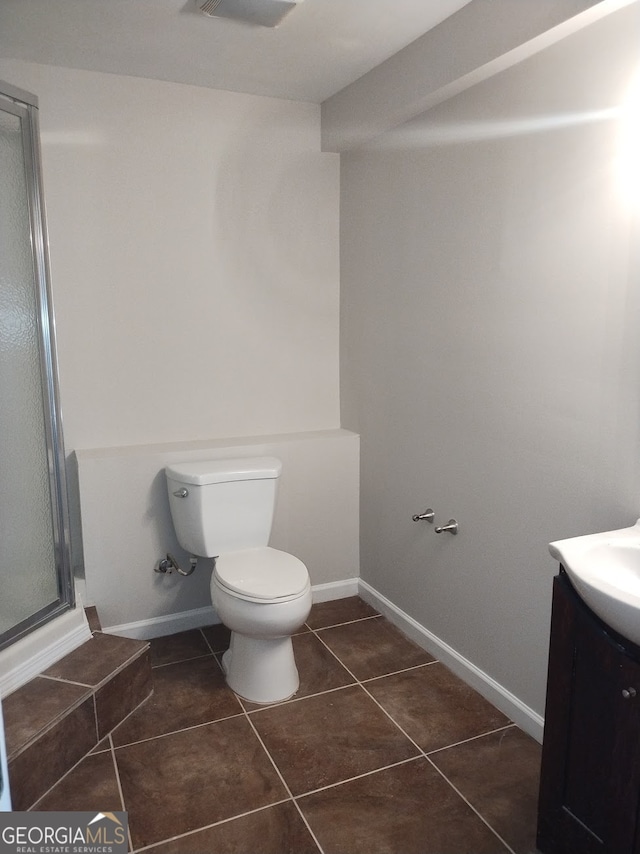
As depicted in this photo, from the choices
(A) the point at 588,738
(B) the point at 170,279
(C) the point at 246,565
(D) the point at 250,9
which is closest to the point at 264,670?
(C) the point at 246,565

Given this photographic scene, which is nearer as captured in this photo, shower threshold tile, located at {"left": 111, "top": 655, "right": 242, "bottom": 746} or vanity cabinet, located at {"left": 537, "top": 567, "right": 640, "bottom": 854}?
vanity cabinet, located at {"left": 537, "top": 567, "right": 640, "bottom": 854}

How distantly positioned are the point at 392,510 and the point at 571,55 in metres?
1.77

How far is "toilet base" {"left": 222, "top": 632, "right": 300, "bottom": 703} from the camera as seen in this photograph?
7.55ft

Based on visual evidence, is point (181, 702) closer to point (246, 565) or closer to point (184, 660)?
point (184, 660)

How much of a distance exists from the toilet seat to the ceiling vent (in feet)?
5.99

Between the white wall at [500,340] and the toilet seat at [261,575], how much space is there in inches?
22.9

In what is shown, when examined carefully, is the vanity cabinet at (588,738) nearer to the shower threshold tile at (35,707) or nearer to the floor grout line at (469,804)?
the floor grout line at (469,804)

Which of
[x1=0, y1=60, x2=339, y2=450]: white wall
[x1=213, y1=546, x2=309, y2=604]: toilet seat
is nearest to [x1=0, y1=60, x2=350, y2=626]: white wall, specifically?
[x1=0, y1=60, x2=339, y2=450]: white wall

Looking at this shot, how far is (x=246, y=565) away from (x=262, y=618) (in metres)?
0.29

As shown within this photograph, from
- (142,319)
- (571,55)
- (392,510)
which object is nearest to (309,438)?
(392,510)

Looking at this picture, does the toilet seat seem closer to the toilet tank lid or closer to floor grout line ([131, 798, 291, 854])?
the toilet tank lid

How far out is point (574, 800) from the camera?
148 cm

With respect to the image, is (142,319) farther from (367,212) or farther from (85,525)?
(367,212)

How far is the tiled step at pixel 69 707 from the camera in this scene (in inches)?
70.6
